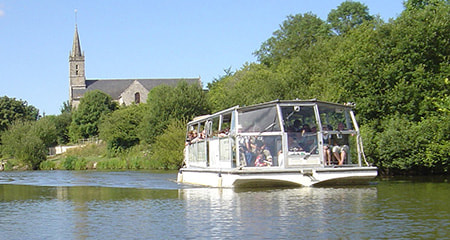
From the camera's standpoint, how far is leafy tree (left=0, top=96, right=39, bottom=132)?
347 feet

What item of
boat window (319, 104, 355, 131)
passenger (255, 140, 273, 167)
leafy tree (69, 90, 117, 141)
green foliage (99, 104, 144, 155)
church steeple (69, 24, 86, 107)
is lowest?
passenger (255, 140, 273, 167)

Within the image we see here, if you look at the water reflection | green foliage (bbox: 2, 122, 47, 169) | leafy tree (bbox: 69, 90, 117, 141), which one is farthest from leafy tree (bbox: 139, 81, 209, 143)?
the water reflection

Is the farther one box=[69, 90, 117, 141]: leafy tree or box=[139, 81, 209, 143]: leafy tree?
box=[69, 90, 117, 141]: leafy tree

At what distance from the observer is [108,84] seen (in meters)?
146

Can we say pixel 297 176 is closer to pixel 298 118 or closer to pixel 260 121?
pixel 298 118

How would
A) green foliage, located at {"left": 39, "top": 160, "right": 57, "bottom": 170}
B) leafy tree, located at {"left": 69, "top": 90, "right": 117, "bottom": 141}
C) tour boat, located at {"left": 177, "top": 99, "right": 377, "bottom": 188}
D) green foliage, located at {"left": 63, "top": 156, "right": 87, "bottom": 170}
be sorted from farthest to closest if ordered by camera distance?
leafy tree, located at {"left": 69, "top": 90, "right": 117, "bottom": 141}
green foliage, located at {"left": 39, "top": 160, "right": 57, "bottom": 170}
green foliage, located at {"left": 63, "top": 156, "right": 87, "bottom": 170}
tour boat, located at {"left": 177, "top": 99, "right": 377, "bottom": 188}

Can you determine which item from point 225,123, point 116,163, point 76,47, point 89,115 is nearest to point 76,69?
point 76,47

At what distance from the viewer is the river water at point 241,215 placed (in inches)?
497

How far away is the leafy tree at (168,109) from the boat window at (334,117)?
41424 millimetres

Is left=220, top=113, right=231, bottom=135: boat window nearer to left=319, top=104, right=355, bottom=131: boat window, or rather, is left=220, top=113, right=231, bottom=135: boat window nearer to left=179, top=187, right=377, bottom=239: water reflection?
left=319, top=104, right=355, bottom=131: boat window

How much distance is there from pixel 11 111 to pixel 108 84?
1588 inches

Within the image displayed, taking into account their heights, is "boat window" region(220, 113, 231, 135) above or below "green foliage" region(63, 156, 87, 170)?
above

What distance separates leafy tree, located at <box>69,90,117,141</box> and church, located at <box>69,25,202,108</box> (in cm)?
2224

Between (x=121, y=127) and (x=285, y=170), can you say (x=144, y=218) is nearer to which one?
(x=285, y=170)
